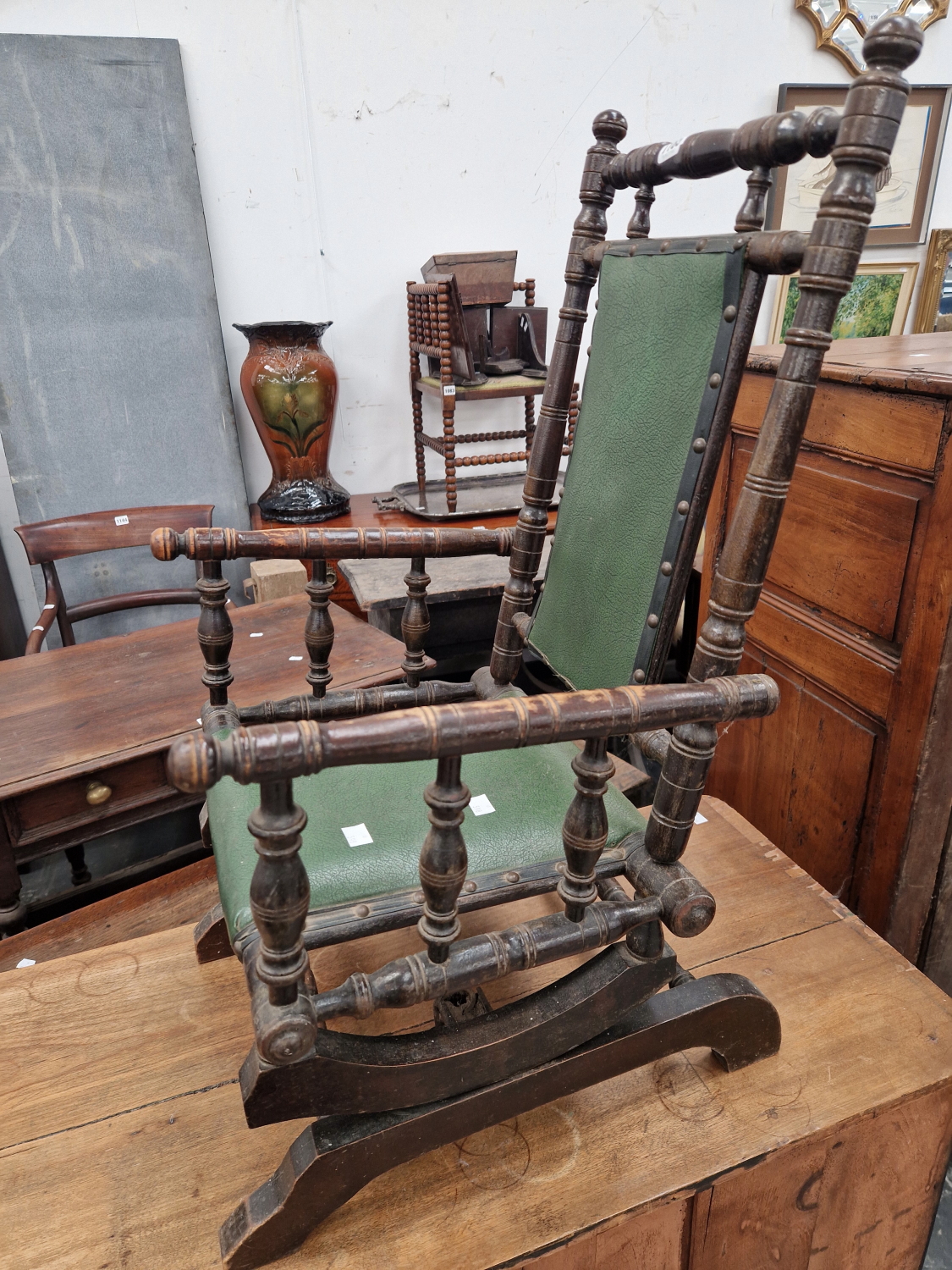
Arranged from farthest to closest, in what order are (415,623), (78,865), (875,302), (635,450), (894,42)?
(875,302) → (78,865) → (415,623) → (635,450) → (894,42)

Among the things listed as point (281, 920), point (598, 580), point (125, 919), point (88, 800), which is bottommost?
point (125, 919)

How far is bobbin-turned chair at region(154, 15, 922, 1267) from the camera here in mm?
773

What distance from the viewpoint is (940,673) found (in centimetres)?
122

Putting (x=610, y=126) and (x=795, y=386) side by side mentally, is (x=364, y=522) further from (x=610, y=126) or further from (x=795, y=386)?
(x=795, y=386)

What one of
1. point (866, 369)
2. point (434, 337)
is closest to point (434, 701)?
point (866, 369)

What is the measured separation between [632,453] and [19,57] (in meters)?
2.47

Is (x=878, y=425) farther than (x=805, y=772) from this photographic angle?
No

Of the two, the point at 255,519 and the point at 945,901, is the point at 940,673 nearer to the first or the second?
the point at 945,901

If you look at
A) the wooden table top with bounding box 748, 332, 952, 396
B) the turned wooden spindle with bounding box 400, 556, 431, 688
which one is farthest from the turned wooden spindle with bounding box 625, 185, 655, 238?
the turned wooden spindle with bounding box 400, 556, 431, 688

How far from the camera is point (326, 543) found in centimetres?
128

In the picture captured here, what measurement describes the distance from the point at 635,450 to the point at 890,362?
1.60 ft

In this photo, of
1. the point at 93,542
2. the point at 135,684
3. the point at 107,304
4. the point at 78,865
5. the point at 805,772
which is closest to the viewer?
the point at 805,772

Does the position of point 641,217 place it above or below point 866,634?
above

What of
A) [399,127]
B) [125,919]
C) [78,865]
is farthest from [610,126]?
[399,127]
